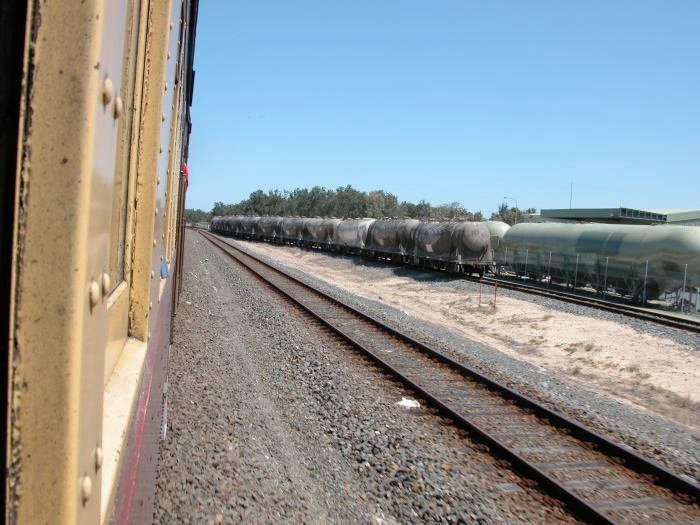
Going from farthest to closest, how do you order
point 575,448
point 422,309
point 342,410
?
point 422,309, point 342,410, point 575,448

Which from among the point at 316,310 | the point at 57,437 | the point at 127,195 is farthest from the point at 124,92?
the point at 316,310

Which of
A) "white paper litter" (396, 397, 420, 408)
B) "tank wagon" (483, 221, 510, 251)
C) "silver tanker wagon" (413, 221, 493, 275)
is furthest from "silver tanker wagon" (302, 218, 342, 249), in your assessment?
"white paper litter" (396, 397, 420, 408)

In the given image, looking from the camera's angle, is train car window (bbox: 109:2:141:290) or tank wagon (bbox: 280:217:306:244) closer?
train car window (bbox: 109:2:141:290)

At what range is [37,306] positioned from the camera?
786 mm

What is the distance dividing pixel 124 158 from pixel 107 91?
746 millimetres

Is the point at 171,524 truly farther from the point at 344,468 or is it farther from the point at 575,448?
the point at 575,448

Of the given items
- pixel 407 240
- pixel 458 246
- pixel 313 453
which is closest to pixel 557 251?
pixel 458 246

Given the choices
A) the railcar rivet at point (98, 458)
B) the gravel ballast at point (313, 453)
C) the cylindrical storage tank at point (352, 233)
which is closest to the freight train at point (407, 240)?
the cylindrical storage tank at point (352, 233)

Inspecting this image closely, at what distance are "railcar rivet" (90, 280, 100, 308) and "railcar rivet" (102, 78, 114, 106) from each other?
271 mm

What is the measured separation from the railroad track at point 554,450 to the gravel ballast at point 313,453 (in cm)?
20

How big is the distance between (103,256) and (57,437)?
0.31 metres

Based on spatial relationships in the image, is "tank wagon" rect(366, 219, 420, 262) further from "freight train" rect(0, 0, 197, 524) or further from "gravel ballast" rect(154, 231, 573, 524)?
"freight train" rect(0, 0, 197, 524)

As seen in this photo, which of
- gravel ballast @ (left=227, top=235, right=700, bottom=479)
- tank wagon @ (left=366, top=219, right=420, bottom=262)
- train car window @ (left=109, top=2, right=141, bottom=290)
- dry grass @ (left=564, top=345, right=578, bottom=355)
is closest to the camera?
train car window @ (left=109, top=2, right=141, bottom=290)

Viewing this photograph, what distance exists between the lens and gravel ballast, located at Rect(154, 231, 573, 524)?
486 centimetres
